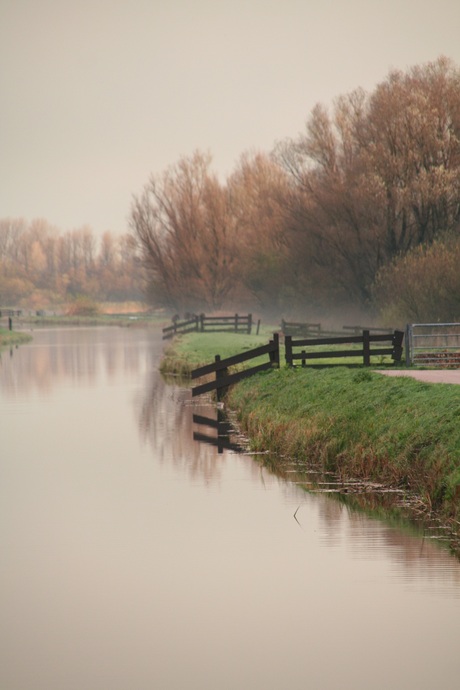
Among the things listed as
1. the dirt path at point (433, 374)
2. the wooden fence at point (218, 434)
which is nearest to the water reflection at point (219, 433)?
the wooden fence at point (218, 434)

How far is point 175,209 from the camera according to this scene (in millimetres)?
97812

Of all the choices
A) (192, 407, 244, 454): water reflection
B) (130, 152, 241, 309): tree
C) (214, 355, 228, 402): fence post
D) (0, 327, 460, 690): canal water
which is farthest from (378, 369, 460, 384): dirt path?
(130, 152, 241, 309): tree

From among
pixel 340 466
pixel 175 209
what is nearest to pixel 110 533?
pixel 340 466

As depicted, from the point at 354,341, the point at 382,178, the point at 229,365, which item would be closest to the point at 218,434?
the point at 229,365

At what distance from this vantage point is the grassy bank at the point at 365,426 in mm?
16125

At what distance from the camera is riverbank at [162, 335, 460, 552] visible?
15.9 metres

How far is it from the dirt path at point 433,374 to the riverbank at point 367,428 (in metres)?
0.90

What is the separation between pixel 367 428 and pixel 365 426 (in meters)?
0.17

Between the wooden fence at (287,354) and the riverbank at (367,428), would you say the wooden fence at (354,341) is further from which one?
the riverbank at (367,428)

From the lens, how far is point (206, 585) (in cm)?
1208

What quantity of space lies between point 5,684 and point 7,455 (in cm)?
1408

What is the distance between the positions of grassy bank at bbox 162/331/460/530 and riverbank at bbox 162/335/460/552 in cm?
2

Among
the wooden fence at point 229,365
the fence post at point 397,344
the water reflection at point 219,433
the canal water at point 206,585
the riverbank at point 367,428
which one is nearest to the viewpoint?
the canal water at point 206,585

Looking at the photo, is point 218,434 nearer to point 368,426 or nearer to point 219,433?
point 219,433
